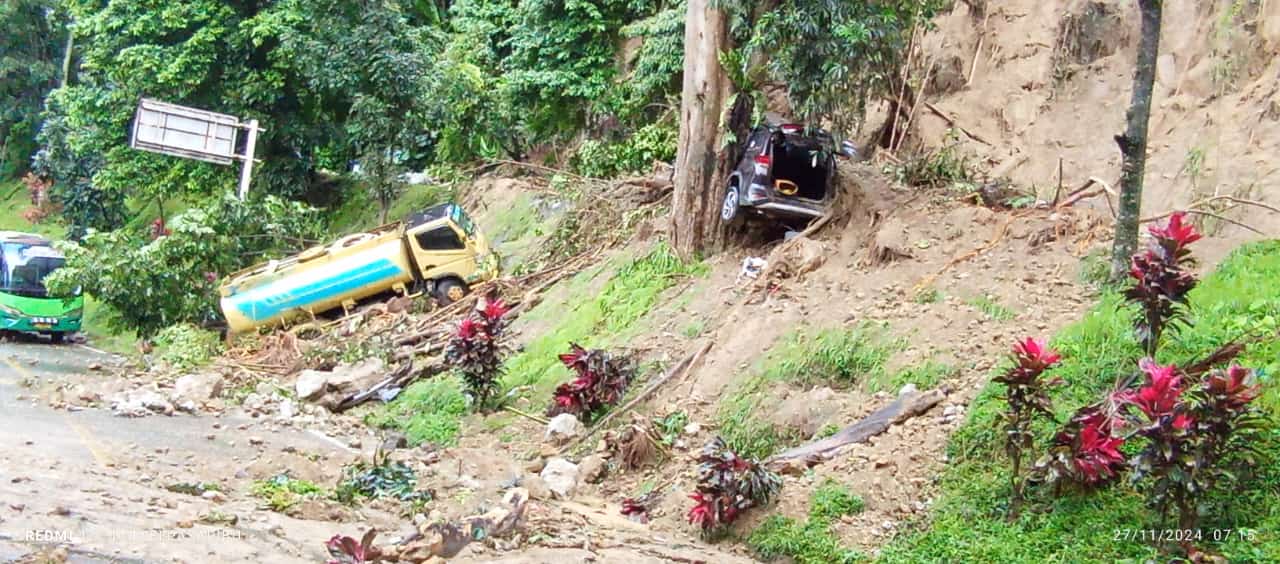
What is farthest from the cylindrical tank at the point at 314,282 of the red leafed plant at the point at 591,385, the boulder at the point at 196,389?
the red leafed plant at the point at 591,385

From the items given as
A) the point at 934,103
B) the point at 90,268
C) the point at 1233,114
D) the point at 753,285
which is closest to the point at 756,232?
the point at 753,285

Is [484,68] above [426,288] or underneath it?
above

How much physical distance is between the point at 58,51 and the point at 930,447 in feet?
152

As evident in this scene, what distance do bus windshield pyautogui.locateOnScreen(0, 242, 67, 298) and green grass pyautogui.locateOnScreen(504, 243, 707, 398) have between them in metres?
13.3

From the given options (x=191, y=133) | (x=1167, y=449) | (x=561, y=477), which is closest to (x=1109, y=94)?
(x=561, y=477)

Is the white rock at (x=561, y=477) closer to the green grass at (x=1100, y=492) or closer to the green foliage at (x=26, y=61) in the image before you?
the green grass at (x=1100, y=492)

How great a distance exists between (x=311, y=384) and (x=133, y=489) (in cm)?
708

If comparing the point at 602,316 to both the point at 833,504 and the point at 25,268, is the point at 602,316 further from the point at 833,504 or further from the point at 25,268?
the point at 25,268

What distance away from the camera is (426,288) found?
72.7 feet

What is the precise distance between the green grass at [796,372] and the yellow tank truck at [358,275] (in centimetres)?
948

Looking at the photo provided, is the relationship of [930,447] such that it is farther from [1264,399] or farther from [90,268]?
[90,268]

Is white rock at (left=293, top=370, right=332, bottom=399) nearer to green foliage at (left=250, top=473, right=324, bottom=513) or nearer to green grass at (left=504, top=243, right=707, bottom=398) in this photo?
green grass at (left=504, top=243, right=707, bottom=398)

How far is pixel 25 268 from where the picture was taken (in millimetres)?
26188

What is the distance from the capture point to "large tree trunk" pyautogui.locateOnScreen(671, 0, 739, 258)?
664 inches
